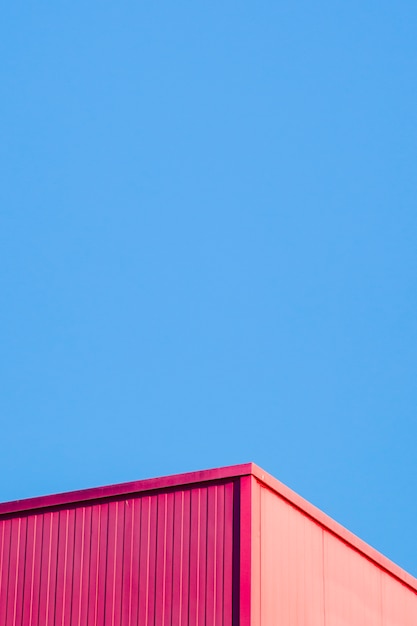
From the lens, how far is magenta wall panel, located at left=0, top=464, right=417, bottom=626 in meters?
16.6

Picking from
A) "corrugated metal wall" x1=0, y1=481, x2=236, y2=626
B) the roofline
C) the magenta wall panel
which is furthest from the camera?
the roofline

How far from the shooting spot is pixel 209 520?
17016mm

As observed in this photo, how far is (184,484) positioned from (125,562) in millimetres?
1573

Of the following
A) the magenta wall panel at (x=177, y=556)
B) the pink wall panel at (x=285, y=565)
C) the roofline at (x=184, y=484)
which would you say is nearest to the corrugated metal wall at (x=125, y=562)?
the magenta wall panel at (x=177, y=556)

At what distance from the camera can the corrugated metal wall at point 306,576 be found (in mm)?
16750

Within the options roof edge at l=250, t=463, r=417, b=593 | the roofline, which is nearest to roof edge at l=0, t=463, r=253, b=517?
the roofline

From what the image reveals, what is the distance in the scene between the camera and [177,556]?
1706cm

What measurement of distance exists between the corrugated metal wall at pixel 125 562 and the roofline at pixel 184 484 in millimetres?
140

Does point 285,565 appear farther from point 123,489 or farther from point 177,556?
point 123,489

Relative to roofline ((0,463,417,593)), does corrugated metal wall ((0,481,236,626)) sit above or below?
below

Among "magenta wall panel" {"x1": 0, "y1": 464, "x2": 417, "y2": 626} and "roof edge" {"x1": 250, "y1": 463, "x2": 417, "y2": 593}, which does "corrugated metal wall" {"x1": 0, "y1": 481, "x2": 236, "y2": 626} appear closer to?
"magenta wall panel" {"x1": 0, "y1": 464, "x2": 417, "y2": 626}

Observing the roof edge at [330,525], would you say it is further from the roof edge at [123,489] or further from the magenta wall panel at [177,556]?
the roof edge at [123,489]

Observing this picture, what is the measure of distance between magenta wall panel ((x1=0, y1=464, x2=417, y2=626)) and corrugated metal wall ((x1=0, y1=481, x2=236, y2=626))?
0.02 metres

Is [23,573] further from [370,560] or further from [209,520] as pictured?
[370,560]
